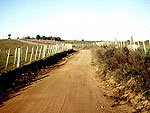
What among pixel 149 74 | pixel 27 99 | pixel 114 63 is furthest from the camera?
pixel 114 63

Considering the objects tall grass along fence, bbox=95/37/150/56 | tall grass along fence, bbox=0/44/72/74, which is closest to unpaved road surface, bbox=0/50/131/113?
tall grass along fence, bbox=95/37/150/56

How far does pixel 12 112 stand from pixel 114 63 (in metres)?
5.80

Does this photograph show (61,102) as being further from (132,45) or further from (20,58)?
(132,45)

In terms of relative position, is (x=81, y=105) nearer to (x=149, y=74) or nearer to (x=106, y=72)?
(x=149, y=74)

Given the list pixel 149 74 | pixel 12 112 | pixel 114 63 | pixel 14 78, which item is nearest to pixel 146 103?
pixel 149 74

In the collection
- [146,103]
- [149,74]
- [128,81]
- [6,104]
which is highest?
[149,74]

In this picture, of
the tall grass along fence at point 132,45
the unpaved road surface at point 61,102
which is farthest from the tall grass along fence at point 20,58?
the tall grass along fence at point 132,45

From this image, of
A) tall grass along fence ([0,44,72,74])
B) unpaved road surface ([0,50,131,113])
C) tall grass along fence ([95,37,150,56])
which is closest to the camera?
unpaved road surface ([0,50,131,113])

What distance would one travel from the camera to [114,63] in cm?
790

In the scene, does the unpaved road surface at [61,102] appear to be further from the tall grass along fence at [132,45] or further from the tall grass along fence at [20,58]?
the tall grass along fence at [20,58]

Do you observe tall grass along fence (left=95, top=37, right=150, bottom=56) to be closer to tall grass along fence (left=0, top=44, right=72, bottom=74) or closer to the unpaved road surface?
the unpaved road surface

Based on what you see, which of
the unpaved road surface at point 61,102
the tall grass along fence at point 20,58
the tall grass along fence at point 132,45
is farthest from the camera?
the tall grass along fence at point 20,58

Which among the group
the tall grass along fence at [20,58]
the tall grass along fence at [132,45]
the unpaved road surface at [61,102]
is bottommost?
the unpaved road surface at [61,102]

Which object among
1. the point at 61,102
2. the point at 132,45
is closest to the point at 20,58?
the point at 61,102
